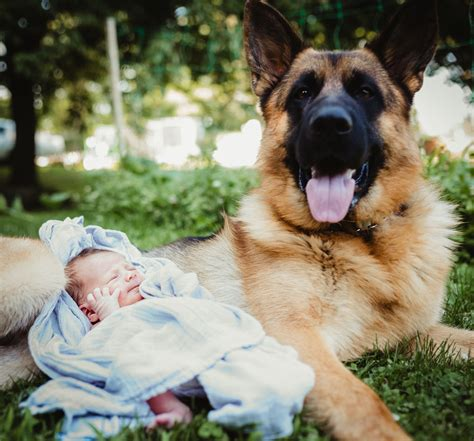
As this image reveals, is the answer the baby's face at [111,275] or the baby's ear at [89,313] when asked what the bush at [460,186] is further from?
the baby's ear at [89,313]

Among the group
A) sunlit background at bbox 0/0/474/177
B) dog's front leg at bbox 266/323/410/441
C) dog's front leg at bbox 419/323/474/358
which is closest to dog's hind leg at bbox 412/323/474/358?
dog's front leg at bbox 419/323/474/358

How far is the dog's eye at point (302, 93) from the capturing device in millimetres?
2711

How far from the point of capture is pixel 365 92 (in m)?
2.64

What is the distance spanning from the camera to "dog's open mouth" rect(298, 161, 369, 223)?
2422mm

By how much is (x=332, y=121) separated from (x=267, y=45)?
0.90 metres

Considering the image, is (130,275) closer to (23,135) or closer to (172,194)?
(172,194)

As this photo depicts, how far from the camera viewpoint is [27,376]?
7.17 ft

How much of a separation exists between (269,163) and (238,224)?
392 mm

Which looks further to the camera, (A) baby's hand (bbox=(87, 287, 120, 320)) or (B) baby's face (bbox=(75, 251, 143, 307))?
(B) baby's face (bbox=(75, 251, 143, 307))

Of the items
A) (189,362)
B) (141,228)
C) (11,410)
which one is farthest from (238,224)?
A: (141,228)

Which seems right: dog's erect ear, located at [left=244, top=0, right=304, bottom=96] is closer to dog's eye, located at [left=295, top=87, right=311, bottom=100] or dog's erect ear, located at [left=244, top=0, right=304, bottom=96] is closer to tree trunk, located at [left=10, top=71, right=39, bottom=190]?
dog's eye, located at [left=295, top=87, right=311, bottom=100]

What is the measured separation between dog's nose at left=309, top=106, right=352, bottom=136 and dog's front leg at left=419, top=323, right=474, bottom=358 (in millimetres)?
1148

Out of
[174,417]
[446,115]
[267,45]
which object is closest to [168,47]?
[446,115]

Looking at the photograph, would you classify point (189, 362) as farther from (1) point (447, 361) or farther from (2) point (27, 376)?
(1) point (447, 361)
